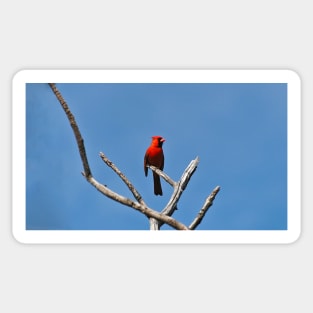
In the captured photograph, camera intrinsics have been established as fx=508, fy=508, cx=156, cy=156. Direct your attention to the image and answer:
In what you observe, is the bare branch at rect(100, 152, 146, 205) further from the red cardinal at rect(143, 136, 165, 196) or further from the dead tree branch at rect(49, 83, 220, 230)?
the red cardinal at rect(143, 136, 165, 196)

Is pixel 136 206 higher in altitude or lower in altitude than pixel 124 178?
lower

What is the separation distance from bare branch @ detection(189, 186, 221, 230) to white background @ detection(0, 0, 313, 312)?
118 millimetres

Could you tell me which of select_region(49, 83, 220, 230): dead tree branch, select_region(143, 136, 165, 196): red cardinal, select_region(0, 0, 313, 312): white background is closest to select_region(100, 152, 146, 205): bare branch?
select_region(49, 83, 220, 230): dead tree branch

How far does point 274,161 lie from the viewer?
2.48 m

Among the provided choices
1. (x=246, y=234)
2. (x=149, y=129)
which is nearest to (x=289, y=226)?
(x=246, y=234)

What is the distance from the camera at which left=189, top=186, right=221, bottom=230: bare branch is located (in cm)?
251

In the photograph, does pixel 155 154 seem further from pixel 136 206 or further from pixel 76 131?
pixel 76 131
